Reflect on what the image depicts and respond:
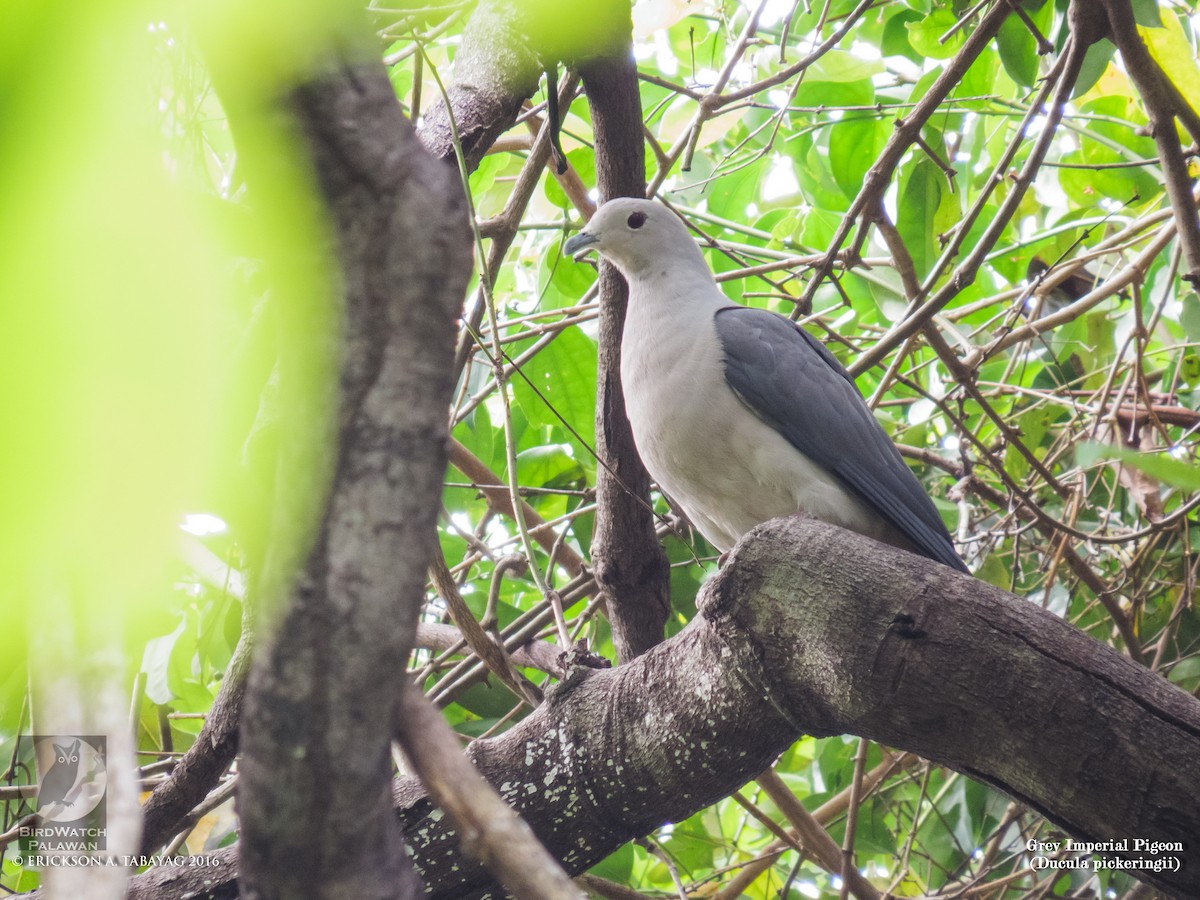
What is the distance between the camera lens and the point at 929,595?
1.65 meters

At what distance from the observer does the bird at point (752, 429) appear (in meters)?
2.64

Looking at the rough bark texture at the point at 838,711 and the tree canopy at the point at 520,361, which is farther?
the rough bark texture at the point at 838,711

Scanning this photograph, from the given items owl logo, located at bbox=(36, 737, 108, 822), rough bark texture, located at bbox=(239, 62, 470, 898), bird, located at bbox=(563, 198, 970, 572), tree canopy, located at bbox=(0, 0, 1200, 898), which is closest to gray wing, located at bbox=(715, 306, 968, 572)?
bird, located at bbox=(563, 198, 970, 572)

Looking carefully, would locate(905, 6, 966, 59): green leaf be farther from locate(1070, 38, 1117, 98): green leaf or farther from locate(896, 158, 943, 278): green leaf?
locate(1070, 38, 1117, 98): green leaf

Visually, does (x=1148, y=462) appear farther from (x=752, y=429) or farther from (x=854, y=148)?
(x=854, y=148)

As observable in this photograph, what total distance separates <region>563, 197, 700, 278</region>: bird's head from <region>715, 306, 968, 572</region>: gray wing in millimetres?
338

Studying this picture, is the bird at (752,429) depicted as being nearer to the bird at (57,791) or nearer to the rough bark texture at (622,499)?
the rough bark texture at (622,499)

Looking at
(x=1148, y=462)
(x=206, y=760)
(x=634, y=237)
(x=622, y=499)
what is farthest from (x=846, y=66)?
(x=1148, y=462)

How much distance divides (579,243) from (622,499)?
2.69 ft

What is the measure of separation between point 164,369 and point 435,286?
0.40 m

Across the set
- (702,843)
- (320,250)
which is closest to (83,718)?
(320,250)

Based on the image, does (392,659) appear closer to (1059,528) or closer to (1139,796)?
(1139,796)

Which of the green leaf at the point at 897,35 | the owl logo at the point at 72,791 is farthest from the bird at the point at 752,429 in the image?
the owl logo at the point at 72,791

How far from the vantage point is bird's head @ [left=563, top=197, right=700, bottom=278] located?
2.94 metres
